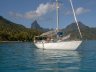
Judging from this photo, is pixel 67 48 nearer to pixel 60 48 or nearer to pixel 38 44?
pixel 60 48

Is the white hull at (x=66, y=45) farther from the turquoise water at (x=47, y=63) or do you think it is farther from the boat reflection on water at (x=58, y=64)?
the boat reflection on water at (x=58, y=64)

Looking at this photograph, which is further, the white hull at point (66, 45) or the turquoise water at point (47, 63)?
the white hull at point (66, 45)

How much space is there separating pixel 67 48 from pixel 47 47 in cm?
804

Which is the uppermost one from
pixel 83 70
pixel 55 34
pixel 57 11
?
pixel 57 11

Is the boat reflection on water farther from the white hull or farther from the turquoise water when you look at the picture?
the white hull

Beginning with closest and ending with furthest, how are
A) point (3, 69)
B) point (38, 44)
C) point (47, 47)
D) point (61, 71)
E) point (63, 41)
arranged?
point (61, 71) → point (3, 69) → point (63, 41) → point (47, 47) → point (38, 44)

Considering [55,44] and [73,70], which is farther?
[55,44]

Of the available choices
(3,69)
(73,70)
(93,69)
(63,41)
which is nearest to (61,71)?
(73,70)

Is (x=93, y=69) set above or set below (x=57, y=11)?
below

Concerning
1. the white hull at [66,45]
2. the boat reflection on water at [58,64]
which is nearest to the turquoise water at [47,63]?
the boat reflection on water at [58,64]

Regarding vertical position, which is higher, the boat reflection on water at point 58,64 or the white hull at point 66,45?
the white hull at point 66,45

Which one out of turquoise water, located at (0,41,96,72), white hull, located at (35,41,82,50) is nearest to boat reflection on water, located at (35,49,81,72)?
turquoise water, located at (0,41,96,72)

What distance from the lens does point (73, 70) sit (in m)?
33.8

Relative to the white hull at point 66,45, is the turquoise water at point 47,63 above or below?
below
